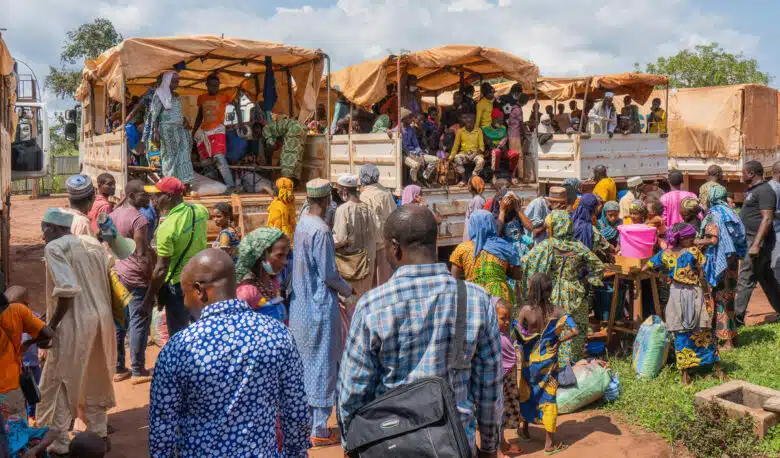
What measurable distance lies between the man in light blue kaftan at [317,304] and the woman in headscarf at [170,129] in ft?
14.2

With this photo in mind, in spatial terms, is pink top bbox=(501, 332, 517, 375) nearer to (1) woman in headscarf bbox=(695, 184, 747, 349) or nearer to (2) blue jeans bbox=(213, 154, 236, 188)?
(1) woman in headscarf bbox=(695, 184, 747, 349)

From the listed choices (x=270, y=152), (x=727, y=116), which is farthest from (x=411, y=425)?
(x=727, y=116)

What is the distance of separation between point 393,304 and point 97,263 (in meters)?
2.53

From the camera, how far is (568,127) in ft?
46.7

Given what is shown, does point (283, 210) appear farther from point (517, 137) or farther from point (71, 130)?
point (71, 130)

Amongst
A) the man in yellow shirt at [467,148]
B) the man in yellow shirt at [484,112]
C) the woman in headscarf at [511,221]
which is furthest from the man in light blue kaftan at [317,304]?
the man in yellow shirt at [484,112]

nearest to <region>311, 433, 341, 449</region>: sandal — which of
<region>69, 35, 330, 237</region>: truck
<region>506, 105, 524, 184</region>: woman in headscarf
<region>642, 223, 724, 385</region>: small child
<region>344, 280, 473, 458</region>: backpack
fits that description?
<region>344, 280, 473, 458</region>: backpack

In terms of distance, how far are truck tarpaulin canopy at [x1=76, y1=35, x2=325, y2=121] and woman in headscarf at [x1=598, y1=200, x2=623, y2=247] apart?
164 inches

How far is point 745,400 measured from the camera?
203 inches

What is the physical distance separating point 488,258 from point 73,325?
3029 millimetres

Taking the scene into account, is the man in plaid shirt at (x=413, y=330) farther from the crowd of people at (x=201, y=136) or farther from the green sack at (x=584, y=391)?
the crowd of people at (x=201, y=136)

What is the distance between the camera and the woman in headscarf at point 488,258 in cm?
557

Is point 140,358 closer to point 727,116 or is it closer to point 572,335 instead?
point 572,335

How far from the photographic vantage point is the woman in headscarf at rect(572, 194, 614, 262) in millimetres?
7086
